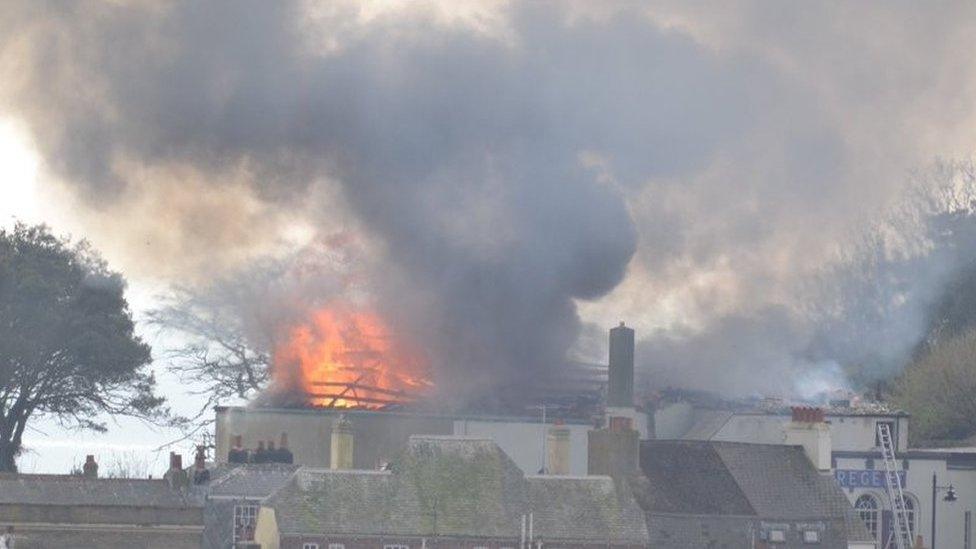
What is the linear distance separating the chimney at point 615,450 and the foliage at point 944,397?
1360 inches

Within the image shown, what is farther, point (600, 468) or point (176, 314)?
point (176, 314)

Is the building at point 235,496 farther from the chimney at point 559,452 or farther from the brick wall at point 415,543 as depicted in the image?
the chimney at point 559,452

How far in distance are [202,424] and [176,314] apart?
4.95 meters

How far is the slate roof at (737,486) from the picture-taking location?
81.3m

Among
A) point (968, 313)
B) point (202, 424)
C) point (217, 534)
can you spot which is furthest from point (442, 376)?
point (968, 313)

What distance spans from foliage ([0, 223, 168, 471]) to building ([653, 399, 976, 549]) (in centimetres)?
2485

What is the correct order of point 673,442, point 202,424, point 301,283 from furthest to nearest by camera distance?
point 202,424
point 301,283
point 673,442

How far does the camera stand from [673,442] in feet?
281

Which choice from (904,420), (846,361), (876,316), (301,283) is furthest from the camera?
(876,316)

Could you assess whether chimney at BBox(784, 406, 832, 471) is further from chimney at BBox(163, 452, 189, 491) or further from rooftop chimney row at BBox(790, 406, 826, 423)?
chimney at BBox(163, 452, 189, 491)

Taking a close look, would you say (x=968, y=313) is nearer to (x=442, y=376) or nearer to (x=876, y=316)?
(x=876, y=316)

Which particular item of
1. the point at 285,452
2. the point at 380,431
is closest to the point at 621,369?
the point at 380,431

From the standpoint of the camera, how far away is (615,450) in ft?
261

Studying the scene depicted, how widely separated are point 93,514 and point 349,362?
22.4 m
